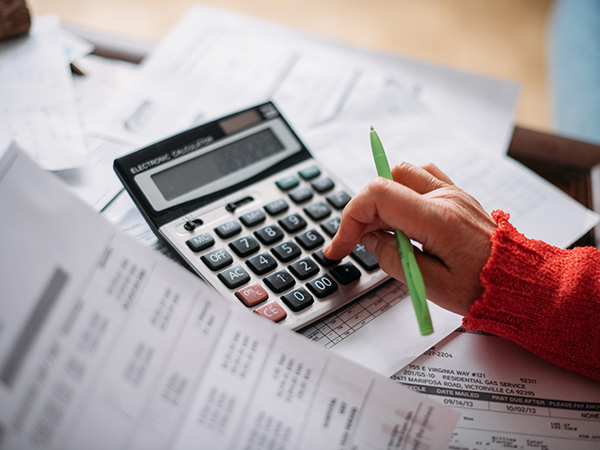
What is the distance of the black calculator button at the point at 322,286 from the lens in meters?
0.45

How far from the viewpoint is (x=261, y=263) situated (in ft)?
1.51

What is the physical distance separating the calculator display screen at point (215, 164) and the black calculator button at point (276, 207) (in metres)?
0.06

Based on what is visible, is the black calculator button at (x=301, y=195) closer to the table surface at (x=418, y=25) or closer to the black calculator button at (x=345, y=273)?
the black calculator button at (x=345, y=273)

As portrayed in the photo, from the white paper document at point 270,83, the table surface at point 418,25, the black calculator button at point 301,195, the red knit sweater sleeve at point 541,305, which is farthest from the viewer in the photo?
the table surface at point 418,25

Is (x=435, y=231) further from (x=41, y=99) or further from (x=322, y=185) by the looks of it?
(x=41, y=99)

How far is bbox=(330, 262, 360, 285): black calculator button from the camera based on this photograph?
0.46m

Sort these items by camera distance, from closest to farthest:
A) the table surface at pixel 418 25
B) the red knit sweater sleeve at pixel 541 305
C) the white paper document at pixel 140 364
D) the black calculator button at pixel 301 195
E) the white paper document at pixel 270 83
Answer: the white paper document at pixel 140 364 → the red knit sweater sleeve at pixel 541 305 → the black calculator button at pixel 301 195 → the white paper document at pixel 270 83 → the table surface at pixel 418 25

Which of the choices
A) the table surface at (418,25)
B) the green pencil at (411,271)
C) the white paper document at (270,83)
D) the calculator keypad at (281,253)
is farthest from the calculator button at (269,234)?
the table surface at (418,25)

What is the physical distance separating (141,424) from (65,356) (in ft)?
0.20

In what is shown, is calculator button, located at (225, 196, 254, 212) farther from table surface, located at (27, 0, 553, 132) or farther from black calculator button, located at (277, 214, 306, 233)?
table surface, located at (27, 0, 553, 132)

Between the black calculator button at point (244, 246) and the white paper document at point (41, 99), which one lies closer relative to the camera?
the black calculator button at point (244, 246)

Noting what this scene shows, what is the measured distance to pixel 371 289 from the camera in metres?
0.47

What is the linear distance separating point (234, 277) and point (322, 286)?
76mm

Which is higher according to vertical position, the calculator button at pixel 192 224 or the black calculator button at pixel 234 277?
the calculator button at pixel 192 224
